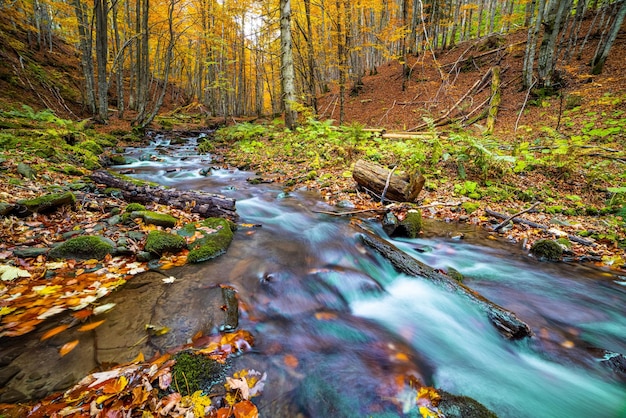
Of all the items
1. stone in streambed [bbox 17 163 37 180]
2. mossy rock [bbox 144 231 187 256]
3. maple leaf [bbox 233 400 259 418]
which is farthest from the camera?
stone in streambed [bbox 17 163 37 180]

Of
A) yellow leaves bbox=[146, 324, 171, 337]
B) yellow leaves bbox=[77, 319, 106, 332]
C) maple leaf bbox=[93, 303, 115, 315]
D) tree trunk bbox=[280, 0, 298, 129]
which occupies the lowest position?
yellow leaves bbox=[146, 324, 171, 337]

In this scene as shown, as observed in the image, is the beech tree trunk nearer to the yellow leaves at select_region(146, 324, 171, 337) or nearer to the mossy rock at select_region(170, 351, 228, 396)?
the yellow leaves at select_region(146, 324, 171, 337)

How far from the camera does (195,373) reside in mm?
2004

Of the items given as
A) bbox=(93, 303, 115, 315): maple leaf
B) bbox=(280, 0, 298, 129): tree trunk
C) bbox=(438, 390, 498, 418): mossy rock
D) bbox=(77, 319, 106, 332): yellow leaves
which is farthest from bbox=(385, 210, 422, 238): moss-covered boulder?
bbox=(280, 0, 298, 129): tree trunk

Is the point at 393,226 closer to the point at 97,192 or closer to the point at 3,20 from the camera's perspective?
the point at 97,192

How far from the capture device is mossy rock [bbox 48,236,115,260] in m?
3.38

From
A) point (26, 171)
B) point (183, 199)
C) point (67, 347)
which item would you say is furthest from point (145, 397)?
point (26, 171)

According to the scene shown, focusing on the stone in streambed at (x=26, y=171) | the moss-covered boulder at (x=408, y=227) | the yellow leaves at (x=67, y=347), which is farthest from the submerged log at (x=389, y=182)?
the stone in streambed at (x=26, y=171)

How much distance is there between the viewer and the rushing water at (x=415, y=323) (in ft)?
7.82

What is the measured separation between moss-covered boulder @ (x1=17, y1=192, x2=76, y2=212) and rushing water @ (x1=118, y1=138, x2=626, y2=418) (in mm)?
2515

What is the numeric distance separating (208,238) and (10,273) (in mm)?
2057

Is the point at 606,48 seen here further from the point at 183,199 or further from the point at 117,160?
the point at 117,160

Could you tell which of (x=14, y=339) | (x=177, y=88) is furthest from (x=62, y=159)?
(x=177, y=88)

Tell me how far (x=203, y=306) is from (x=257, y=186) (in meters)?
5.43
